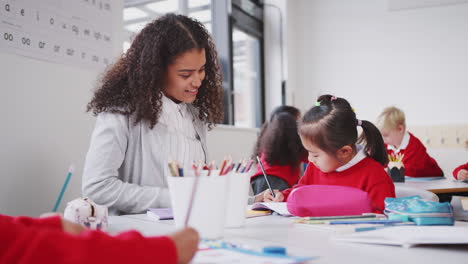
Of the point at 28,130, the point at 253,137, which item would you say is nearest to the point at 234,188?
the point at 28,130

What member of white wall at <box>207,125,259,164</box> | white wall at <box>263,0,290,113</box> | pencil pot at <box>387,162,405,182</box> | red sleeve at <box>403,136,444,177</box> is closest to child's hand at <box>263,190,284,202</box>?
pencil pot at <box>387,162,405,182</box>

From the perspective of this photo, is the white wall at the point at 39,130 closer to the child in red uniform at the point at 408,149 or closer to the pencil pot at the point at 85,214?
the pencil pot at the point at 85,214

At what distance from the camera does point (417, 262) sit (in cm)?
65

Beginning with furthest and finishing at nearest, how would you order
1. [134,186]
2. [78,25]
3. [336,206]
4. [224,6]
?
1. [224,6]
2. [78,25]
3. [134,186]
4. [336,206]

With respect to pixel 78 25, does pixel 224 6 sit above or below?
above

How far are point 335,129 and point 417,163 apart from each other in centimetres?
185

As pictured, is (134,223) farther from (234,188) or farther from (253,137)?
(253,137)

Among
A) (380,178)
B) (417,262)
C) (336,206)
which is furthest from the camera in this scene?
(380,178)

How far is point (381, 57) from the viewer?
4.35 m

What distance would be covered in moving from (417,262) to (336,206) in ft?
1.44

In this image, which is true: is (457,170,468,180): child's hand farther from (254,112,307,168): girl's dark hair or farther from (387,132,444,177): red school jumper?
(254,112,307,168): girl's dark hair

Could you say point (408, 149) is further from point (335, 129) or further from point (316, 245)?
point (316, 245)

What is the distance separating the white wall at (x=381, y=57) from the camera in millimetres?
4062

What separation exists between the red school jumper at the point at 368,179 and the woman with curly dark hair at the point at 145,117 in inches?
18.6
